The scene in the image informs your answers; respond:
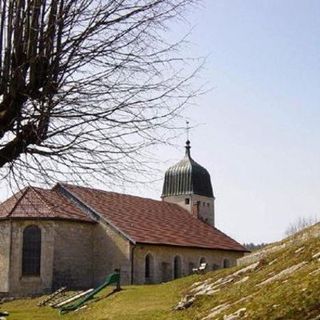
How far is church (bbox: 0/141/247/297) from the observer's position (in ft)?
115

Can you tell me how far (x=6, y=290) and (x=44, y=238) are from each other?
3.45 m

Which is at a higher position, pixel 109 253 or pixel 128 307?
pixel 109 253

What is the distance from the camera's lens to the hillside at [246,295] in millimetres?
10406

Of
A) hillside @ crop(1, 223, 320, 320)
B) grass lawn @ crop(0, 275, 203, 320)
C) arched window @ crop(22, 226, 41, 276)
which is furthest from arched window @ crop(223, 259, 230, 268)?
hillside @ crop(1, 223, 320, 320)

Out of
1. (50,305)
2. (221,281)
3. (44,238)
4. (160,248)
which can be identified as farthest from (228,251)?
(221,281)

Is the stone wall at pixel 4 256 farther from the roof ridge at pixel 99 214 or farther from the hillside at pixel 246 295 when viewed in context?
the hillside at pixel 246 295

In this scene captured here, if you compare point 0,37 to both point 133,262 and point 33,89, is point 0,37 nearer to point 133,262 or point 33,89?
point 33,89

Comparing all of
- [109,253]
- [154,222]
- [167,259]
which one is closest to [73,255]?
[109,253]

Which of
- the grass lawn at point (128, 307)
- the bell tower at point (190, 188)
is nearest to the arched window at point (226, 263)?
the bell tower at point (190, 188)

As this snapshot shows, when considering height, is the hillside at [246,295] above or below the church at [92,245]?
below

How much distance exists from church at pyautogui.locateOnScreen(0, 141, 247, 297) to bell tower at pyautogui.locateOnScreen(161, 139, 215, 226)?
780 cm

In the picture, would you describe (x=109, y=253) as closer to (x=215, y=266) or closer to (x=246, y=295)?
(x=215, y=266)

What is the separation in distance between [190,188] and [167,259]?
13785 millimetres

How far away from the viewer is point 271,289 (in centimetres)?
1220
